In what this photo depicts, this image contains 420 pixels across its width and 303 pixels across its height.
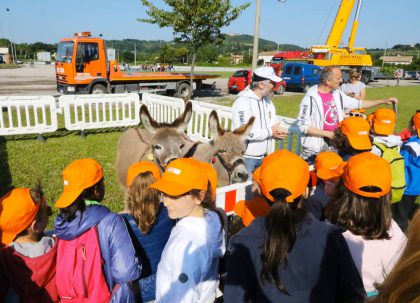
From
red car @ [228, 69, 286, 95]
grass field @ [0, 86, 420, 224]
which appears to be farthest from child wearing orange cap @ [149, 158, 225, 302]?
red car @ [228, 69, 286, 95]

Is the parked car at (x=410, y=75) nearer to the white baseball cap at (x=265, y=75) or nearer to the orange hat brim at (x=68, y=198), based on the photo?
the white baseball cap at (x=265, y=75)

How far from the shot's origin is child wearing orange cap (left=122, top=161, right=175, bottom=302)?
2533 mm

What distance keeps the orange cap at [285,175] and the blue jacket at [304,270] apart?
20 cm

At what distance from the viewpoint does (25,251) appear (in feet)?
6.92

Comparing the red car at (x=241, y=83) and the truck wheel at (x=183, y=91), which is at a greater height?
the red car at (x=241, y=83)

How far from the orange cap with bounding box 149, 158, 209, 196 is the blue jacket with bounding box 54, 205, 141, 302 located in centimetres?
46

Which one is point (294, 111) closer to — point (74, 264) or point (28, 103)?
point (28, 103)

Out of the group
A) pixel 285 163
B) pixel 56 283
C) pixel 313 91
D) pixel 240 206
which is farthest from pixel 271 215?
pixel 313 91

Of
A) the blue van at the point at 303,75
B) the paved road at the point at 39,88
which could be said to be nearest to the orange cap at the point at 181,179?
the paved road at the point at 39,88

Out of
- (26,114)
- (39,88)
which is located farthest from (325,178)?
(39,88)

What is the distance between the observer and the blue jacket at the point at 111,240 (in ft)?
6.94

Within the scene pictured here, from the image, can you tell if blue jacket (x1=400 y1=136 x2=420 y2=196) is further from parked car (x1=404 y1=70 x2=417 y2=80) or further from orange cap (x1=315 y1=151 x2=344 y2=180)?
parked car (x1=404 y1=70 x2=417 y2=80)

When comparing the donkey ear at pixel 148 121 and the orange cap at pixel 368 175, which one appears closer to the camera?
the orange cap at pixel 368 175

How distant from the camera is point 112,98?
39.0 ft
